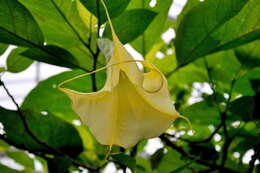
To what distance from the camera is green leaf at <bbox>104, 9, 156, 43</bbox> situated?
1.95 feet

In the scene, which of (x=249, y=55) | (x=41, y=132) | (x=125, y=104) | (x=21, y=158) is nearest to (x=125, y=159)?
(x=125, y=104)

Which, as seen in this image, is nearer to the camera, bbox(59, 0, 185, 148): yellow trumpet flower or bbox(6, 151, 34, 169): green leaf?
bbox(59, 0, 185, 148): yellow trumpet flower

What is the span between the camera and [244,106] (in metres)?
0.68

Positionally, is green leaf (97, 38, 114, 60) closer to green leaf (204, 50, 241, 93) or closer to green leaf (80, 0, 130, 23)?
green leaf (80, 0, 130, 23)

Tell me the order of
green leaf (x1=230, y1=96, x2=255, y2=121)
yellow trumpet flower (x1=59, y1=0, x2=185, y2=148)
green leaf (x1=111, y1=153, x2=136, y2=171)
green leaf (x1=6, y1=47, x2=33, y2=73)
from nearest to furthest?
yellow trumpet flower (x1=59, y1=0, x2=185, y2=148), green leaf (x1=111, y1=153, x2=136, y2=171), green leaf (x1=230, y1=96, x2=255, y2=121), green leaf (x1=6, y1=47, x2=33, y2=73)

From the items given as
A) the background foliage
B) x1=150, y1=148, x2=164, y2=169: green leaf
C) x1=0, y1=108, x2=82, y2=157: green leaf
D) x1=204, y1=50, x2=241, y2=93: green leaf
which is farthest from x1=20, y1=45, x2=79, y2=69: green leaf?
x1=204, y1=50, x2=241, y2=93: green leaf

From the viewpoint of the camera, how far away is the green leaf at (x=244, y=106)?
2.20 feet

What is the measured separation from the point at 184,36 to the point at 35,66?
23.9ft

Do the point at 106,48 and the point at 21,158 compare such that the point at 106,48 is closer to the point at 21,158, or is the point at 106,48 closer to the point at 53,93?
the point at 53,93

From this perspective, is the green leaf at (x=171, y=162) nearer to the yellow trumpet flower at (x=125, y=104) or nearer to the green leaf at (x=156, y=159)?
the green leaf at (x=156, y=159)

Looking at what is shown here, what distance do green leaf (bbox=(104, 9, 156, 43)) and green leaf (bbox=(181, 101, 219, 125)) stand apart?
0.22 m

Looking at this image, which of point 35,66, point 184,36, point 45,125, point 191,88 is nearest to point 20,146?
point 45,125

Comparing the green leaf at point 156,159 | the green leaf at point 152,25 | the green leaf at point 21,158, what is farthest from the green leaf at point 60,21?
the green leaf at point 21,158

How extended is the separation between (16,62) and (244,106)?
0.41m
